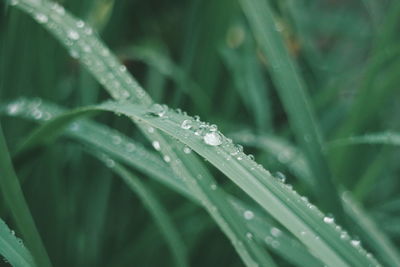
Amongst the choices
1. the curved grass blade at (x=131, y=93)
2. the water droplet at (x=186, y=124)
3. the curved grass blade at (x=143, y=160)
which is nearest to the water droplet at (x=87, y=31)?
the curved grass blade at (x=131, y=93)

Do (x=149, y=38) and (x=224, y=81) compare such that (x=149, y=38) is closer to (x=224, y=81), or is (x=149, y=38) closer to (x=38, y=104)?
(x=224, y=81)

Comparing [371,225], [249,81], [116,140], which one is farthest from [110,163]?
[249,81]

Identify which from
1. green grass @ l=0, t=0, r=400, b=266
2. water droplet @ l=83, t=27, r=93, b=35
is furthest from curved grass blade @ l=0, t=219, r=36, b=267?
water droplet @ l=83, t=27, r=93, b=35

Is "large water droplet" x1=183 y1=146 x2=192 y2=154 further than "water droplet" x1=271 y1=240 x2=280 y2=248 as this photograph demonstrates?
No

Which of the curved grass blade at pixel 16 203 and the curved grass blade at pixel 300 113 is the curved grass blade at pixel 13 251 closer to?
the curved grass blade at pixel 16 203

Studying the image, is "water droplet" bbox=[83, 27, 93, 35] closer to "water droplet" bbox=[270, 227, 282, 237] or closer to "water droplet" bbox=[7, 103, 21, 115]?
"water droplet" bbox=[7, 103, 21, 115]

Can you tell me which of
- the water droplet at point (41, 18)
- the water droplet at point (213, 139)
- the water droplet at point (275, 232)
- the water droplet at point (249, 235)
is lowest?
the water droplet at point (249, 235)

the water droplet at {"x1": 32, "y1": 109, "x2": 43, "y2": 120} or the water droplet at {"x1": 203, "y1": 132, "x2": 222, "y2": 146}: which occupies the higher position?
the water droplet at {"x1": 32, "y1": 109, "x2": 43, "y2": 120}

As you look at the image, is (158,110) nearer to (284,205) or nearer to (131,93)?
(131,93)
